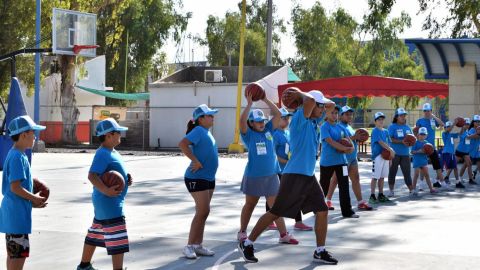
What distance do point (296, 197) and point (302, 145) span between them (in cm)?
54

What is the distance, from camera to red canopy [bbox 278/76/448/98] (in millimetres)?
29844

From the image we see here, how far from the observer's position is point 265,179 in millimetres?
8984

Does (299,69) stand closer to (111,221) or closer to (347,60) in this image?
(347,60)

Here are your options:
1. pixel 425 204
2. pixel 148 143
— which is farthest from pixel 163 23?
pixel 425 204

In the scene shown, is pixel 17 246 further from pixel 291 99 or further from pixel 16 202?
pixel 291 99

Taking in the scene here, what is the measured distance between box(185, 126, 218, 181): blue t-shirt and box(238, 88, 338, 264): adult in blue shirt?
0.79 meters

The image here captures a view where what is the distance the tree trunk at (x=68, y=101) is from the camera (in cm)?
4200

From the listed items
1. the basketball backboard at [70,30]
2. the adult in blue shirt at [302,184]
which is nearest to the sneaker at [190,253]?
the adult in blue shirt at [302,184]

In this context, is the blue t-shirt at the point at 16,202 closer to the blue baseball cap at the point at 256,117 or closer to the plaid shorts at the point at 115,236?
the plaid shorts at the point at 115,236

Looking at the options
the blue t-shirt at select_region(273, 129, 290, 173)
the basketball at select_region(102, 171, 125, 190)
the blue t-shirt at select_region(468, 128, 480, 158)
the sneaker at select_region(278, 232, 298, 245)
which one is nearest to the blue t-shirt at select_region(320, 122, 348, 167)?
the blue t-shirt at select_region(273, 129, 290, 173)

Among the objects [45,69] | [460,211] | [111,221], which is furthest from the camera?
[45,69]

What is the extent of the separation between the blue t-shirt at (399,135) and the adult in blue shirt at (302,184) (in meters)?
6.63

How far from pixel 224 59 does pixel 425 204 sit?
6230 cm

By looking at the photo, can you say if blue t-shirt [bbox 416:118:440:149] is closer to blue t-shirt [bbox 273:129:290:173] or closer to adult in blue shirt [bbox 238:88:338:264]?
blue t-shirt [bbox 273:129:290:173]
